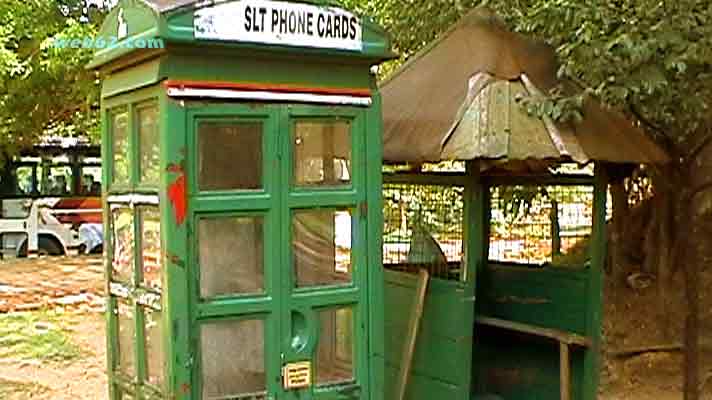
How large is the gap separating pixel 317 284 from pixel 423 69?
1.94m

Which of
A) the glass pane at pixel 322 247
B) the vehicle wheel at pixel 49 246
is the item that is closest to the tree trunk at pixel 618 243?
the glass pane at pixel 322 247

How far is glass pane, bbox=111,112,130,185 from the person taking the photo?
3.85 m

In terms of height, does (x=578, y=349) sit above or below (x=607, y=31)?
below

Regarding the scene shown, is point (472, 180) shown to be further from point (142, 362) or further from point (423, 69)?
point (142, 362)

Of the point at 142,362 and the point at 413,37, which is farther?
the point at 413,37

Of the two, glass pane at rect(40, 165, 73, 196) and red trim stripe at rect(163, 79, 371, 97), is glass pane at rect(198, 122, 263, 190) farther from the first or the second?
glass pane at rect(40, 165, 73, 196)

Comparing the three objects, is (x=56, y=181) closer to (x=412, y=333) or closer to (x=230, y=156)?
(x=412, y=333)

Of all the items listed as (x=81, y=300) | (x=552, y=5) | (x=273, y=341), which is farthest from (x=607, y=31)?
(x=81, y=300)

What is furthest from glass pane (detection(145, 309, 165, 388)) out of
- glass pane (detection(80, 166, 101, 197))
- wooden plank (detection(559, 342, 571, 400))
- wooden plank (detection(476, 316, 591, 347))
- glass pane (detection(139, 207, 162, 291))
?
glass pane (detection(80, 166, 101, 197))

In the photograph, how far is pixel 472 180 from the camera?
491cm

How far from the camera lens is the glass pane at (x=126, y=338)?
→ 12.7 ft

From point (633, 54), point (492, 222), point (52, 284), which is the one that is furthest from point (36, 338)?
point (633, 54)

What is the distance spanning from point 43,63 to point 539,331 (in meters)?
8.16

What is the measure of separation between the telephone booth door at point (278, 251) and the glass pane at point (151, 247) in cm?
17
